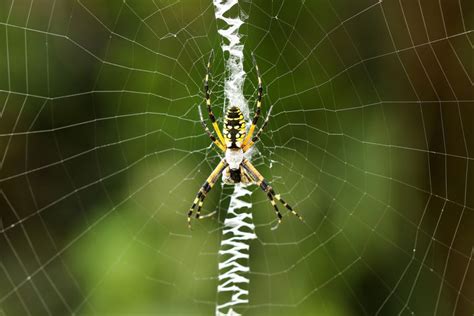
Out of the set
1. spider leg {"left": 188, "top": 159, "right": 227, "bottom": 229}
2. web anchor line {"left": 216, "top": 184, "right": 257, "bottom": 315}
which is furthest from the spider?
web anchor line {"left": 216, "top": 184, "right": 257, "bottom": 315}

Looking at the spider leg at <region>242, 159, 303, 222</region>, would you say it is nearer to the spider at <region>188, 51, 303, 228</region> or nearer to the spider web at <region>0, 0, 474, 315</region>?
the spider at <region>188, 51, 303, 228</region>

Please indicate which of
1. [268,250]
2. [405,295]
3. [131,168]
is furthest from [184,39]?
[405,295]

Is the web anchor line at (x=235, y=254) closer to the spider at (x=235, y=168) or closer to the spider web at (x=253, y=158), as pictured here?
the spider web at (x=253, y=158)

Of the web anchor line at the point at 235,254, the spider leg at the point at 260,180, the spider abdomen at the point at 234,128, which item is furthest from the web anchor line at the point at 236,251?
the spider abdomen at the point at 234,128

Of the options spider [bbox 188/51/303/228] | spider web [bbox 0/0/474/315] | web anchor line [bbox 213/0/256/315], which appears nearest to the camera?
spider [bbox 188/51/303/228]

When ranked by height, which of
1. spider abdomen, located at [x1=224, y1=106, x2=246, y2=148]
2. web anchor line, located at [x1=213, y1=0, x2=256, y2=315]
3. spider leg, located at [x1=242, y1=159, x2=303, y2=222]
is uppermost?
spider abdomen, located at [x1=224, y1=106, x2=246, y2=148]

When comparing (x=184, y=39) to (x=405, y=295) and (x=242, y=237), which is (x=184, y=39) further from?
(x=405, y=295)

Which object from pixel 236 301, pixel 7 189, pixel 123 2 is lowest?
pixel 236 301
